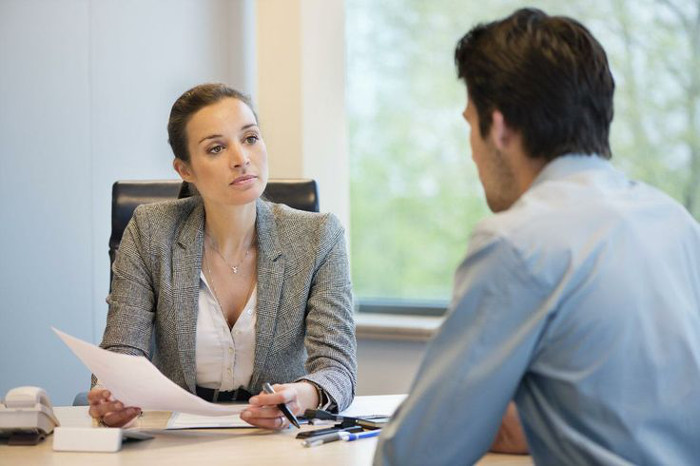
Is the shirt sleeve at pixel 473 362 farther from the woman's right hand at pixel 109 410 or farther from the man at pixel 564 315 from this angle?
the woman's right hand at pixel 109 410

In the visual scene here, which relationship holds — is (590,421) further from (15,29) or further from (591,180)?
(15,29)

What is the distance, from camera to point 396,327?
3.91m

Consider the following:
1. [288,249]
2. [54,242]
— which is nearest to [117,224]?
[288,249]

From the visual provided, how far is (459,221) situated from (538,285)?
290 centimetres

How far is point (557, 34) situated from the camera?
1305 mm

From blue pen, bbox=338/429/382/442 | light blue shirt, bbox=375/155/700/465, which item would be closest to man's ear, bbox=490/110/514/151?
light blue shirt, bbox=375/155/700/465

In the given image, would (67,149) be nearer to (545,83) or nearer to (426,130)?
(426,130)

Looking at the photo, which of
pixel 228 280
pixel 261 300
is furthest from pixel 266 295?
pixel 228 280

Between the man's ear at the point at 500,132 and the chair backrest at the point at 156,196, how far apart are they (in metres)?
1.42

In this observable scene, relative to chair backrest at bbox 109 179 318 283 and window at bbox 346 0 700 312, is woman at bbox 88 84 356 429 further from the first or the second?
window at bbox 346 0 700 312

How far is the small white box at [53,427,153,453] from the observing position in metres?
1.71

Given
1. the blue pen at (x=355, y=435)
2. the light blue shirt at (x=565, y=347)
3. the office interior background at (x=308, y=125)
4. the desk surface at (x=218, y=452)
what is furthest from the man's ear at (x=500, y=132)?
the office interior background at (x=308, y=125)

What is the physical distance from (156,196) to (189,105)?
0.34 m

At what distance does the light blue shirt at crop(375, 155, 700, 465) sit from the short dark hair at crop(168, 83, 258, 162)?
1451 millimetres
